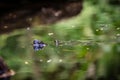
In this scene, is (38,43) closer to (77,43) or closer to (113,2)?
(77,43)

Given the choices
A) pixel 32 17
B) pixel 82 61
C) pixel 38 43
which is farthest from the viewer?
pixel 32 17

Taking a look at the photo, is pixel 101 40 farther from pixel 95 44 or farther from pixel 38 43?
pixel 38 43

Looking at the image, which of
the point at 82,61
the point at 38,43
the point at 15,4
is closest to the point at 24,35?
the point at 38,43

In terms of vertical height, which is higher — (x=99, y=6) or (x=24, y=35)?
(x=99, y=6)

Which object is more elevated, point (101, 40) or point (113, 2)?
point (113, 2)

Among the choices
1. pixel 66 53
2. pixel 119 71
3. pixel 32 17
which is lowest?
pixel 119 71

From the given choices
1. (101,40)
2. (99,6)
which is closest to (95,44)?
(101,40)

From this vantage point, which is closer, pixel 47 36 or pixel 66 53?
pixel 66 53

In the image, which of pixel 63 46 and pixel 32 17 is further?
pixel 32 17

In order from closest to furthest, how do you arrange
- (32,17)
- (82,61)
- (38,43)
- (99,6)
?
(82,61)
(38,43)
(99,6)
(32,17)
